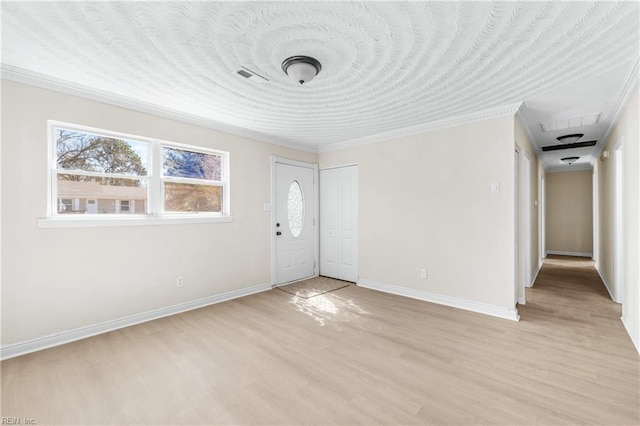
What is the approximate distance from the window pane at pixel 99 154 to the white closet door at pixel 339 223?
303cm

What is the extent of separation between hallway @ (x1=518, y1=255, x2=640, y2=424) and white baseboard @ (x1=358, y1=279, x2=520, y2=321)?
0.64ft

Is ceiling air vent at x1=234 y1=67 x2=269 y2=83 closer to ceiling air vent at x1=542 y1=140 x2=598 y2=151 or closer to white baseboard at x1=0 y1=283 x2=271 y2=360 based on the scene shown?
white baseboard at x1=0 y1=283 x2=271 y2=360

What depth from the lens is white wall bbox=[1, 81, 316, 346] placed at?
8.43 ft

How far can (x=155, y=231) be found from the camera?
3.46 m

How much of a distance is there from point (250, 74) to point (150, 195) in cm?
198

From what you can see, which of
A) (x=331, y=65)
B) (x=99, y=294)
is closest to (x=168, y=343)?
(x=99, y=294)

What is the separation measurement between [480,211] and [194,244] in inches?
148

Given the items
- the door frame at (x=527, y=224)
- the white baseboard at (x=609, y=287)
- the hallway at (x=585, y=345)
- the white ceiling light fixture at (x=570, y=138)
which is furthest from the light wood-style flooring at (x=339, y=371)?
the white ceiling light fixture at (x=570, y=138)

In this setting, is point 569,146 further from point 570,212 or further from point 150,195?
point 150,195

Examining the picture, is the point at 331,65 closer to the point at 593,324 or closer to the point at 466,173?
the point at 466,173

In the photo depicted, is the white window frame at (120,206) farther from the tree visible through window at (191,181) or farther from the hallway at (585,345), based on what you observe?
the hallway at (585,345)

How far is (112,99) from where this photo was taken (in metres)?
3.07

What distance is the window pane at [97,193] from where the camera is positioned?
2896 mm

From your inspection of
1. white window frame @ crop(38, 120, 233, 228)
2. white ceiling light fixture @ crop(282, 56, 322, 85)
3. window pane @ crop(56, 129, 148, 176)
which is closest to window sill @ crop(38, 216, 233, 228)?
white window frame @ crop(38, 120, 233, 228)
